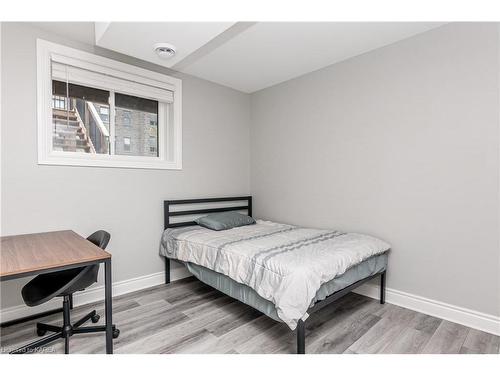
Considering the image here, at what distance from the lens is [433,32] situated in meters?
2.23

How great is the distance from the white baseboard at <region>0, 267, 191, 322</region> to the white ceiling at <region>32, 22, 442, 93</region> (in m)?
2.22

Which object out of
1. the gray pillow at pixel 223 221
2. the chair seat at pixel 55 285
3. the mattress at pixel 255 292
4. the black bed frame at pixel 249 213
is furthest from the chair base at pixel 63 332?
the gray pillow at pixel 223 221

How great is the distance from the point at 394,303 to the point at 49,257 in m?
2.74

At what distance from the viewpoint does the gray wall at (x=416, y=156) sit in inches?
79.5

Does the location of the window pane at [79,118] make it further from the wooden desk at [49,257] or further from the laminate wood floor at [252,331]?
the laminate wood floor at [252,331]

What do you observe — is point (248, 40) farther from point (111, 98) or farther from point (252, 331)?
point (252, 331)

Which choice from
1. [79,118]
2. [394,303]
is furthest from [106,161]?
[394,303]

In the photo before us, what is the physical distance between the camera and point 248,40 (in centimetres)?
242

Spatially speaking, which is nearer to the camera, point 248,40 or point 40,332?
point 40,332

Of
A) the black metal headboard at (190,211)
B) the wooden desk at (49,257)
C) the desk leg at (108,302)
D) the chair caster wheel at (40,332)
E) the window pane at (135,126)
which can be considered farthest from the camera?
the black metal headboard at (190,211)

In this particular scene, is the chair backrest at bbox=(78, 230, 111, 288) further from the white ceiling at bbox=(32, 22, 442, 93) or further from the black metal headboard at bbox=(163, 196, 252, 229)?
the white ceiling at bbox=(32, 22, 442, 93)

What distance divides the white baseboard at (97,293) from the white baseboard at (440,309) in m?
2.14
